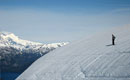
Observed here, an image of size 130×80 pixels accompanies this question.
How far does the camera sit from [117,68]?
2245 cm

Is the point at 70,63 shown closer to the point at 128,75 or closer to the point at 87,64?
the point at 87,64

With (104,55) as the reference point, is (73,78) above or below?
below

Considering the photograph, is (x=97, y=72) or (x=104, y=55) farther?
(x=104, y=55)

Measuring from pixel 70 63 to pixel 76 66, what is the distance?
184 centimetres

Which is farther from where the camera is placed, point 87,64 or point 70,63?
point 70,63

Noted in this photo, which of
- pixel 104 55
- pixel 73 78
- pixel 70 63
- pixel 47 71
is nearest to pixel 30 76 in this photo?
pixel 47 71

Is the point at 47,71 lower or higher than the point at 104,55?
lower

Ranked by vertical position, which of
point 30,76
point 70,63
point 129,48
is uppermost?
point 129,48

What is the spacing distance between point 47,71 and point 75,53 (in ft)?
16.2

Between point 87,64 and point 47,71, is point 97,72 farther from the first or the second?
point 47,71

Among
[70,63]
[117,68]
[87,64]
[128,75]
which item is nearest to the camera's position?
[128,75]

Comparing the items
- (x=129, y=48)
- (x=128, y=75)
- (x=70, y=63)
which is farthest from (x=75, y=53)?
(x=128, y=75)

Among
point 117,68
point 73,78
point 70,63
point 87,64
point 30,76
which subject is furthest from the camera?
point 30,76

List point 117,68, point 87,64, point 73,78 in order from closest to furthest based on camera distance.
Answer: point 117,68, point 73,78, point 87,64
